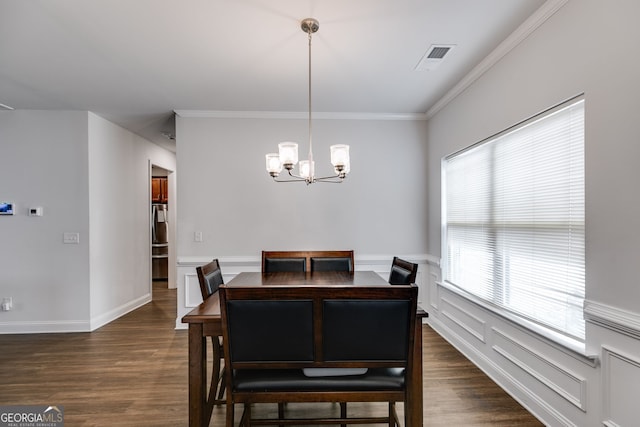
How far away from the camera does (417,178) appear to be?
409 cm

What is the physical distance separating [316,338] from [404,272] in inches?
40.4

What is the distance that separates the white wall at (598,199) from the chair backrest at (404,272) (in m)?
0.89

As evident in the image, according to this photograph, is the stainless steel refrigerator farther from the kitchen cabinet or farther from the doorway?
the kitchen cabinet

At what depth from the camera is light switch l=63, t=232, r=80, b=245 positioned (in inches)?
150

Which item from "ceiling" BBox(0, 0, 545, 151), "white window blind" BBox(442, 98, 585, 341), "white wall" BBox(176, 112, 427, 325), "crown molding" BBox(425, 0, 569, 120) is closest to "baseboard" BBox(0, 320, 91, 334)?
"white wall" BBox(176, 112, 427, 325)

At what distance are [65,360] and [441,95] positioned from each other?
450 centimetres

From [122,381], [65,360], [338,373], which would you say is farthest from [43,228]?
[338,373]

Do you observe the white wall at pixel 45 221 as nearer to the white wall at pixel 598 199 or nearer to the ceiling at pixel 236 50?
the ceiling at pixel 236 50

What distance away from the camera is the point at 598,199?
1.66 meters

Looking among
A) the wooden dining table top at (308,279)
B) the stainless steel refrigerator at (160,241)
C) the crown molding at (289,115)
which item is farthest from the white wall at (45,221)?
the stainless steel refrigerator at (160,241)

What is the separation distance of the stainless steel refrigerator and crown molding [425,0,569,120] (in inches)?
224

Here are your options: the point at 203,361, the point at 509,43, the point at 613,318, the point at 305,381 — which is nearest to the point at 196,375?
the point at 203,361

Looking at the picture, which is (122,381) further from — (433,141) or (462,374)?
(433,141)

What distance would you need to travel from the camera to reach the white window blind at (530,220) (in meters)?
1.87
